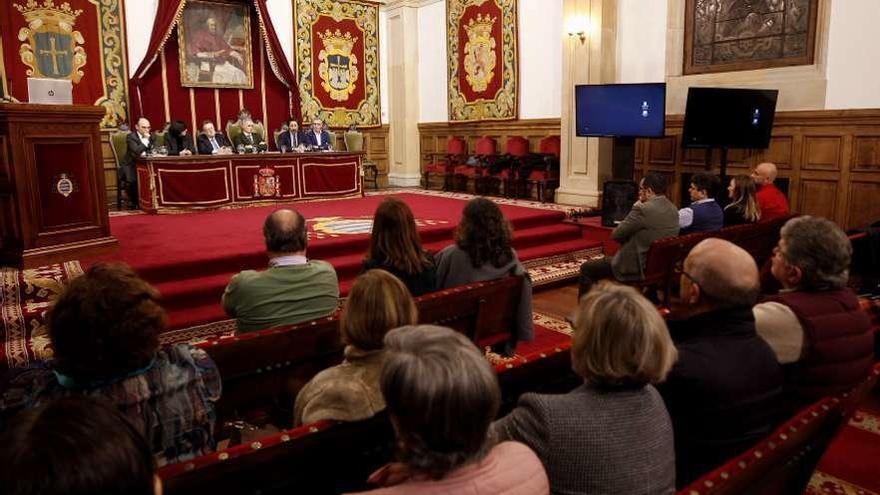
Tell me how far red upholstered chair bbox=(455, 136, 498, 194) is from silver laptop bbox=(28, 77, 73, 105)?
21.4 feet

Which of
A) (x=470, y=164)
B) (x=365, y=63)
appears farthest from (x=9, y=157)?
(x=365, y=63)

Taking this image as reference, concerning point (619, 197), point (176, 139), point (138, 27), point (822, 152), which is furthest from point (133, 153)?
point (822, 152)

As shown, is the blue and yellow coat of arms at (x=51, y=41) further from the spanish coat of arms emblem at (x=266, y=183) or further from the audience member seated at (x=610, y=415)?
the audience member seated at (x=610, y=415)

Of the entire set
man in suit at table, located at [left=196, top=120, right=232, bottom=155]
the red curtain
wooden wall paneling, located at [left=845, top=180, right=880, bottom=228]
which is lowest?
wooden wall paneling, located at [left=845, top=180, right=880, bottom=228]

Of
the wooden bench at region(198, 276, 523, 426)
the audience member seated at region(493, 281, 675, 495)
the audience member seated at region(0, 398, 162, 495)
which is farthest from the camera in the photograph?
the wooden bench at region(198, 276, 523, 426)

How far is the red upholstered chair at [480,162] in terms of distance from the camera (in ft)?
33.7

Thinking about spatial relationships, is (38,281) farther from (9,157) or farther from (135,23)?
(135,23)

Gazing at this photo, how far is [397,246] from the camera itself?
10.0 ft

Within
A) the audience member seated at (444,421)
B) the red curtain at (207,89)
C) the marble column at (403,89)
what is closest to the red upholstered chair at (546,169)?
the marble column at (403,89)

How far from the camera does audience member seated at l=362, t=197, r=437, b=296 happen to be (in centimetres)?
302

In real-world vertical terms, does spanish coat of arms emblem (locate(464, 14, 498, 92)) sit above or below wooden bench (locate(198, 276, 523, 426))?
above

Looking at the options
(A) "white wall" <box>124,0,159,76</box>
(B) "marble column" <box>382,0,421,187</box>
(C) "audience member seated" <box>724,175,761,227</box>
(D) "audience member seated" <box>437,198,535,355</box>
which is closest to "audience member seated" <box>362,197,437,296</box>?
(D) "audience member seated" <box>437,198,535,355</box>

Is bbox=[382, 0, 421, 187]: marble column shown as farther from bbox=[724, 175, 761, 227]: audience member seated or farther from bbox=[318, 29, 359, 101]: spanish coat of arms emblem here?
bbox=[724, 175, 761, 227]: audience member seated

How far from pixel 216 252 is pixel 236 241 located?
55cm
